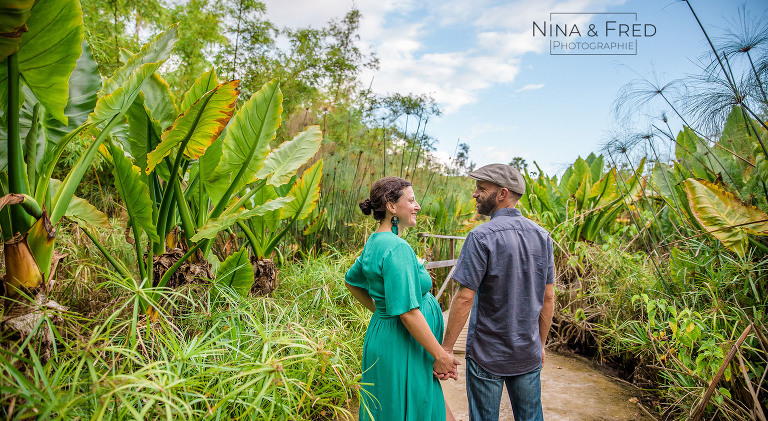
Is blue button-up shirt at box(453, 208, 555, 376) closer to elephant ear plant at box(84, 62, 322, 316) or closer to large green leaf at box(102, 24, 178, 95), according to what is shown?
elephant ear plant at box(84, 62, 322, 316)

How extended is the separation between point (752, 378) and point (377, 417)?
206cm

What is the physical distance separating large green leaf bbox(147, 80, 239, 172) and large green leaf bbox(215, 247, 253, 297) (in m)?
0.75

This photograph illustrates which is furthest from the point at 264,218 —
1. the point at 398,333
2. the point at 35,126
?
the point at 398,333

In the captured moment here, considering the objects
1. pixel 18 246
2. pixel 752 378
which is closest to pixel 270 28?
pixel 18 246

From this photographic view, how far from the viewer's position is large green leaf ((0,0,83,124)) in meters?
1.51

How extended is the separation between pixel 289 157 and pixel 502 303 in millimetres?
1924

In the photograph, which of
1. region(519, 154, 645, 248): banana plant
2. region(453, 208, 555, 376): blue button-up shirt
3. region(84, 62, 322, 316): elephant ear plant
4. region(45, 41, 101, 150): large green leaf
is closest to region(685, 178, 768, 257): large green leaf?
region(453, 208, 555, 376): blue button-up shirt

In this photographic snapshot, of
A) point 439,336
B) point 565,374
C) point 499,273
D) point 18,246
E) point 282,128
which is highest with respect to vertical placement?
point 282,128

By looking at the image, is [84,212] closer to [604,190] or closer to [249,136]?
[249,136]

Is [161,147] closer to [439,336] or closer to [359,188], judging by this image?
[439,336]

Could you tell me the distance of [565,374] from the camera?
315 cm

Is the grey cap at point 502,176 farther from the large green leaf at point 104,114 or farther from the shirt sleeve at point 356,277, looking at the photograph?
the large green leaf at point 104,114

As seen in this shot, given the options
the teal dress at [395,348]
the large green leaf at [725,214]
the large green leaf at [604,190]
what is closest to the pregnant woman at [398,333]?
the teal dress at [395,348]

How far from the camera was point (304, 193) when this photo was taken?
3.11 m
